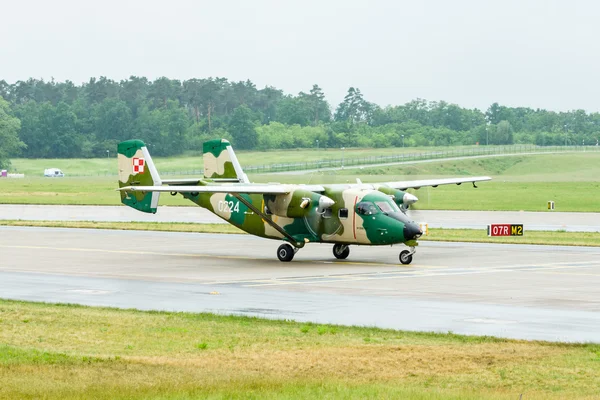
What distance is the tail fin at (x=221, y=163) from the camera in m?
44.5

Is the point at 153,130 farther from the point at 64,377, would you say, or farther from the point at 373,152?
the point at 64,377

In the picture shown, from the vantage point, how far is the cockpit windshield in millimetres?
36312

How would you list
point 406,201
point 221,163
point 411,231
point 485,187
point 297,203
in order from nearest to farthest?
1. point 411,231
2. point 297,203
3. point 406,201
4. point 221,163
5. point 485,187

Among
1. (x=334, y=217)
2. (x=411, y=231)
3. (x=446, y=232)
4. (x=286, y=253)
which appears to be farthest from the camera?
(x=446, y=232)

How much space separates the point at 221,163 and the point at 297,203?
774 cm

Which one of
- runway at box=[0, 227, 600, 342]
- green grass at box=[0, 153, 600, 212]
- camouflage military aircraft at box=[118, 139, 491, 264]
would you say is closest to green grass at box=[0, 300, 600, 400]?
runway at box=[0, 227, 600, 342]

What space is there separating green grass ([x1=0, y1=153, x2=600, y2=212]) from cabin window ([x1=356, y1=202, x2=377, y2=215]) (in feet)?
14.9

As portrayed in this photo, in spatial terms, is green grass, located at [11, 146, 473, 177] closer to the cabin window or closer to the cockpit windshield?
the cabin window

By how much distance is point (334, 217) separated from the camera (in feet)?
122

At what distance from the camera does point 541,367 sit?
16984mm

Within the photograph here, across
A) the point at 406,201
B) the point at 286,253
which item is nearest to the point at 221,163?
the point at 286,253

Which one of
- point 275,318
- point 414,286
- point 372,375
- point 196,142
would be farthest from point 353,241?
point 196,142

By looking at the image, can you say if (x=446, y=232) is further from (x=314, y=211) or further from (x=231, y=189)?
(x=231, y=189)

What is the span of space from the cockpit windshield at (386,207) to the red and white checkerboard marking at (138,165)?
44.8 feet
